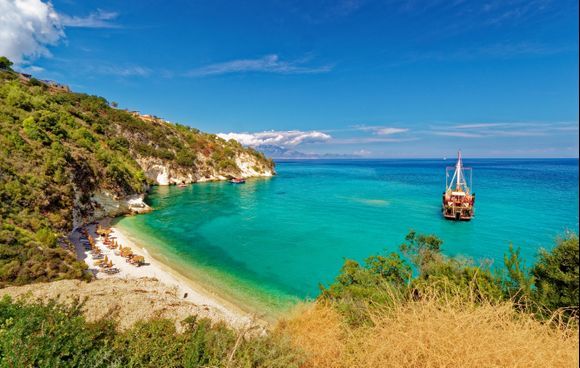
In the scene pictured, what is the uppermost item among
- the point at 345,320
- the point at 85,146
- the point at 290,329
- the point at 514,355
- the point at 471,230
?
the point at 85,146

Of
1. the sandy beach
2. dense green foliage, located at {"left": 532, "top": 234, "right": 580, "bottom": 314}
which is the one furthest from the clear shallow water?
dense green foliage, located at {"left": 532, "top": 234, "right": 580, "bottom": 314}

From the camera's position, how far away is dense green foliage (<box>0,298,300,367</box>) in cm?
566

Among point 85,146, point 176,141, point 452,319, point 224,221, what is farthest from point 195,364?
point 176,141

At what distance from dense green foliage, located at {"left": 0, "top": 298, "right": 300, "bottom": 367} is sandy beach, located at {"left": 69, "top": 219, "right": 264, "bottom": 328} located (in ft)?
15.8

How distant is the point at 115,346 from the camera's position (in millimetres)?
6648

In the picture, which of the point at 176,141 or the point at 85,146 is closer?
the point at 85,146

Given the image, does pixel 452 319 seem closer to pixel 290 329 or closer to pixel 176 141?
pixel 290 329

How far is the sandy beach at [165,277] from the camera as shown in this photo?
42.9 ft

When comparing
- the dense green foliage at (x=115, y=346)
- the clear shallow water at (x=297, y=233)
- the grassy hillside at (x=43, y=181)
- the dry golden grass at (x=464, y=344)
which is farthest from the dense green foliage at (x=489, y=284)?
the grassy hillside at (x=43, y=181)

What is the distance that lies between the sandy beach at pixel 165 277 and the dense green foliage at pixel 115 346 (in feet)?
15.8

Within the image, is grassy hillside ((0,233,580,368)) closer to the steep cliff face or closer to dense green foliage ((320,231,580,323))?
dense green foliage ((320,231,580,323))

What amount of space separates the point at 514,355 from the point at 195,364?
6.28 m

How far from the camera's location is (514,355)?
14.0 feet

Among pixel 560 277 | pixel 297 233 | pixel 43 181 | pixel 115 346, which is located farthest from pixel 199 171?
pixel 560 277
